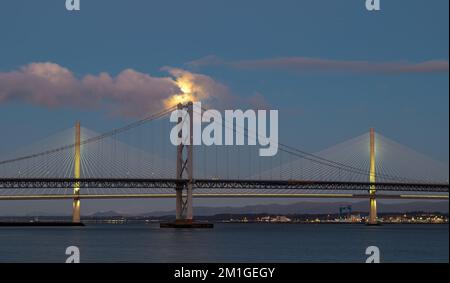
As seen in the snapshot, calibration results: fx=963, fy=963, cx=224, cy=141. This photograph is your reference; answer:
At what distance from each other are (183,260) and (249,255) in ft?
14.5

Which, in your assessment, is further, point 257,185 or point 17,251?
point 257,185

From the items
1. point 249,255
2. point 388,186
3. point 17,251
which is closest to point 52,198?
point 388,186

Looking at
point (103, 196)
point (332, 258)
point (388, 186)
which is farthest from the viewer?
point (388, 186)

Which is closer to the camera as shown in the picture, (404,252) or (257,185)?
(404,252)

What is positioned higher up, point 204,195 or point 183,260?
point 204,195
